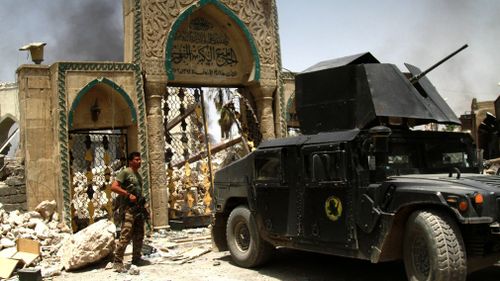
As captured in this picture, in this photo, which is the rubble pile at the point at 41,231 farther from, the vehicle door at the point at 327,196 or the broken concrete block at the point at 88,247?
the vehicle door at the point at 327,196

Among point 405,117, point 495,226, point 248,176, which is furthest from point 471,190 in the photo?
point 248,176

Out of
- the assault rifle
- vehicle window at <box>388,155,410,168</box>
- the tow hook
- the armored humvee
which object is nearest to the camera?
the tow hook

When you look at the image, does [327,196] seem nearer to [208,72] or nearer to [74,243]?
[74,243]

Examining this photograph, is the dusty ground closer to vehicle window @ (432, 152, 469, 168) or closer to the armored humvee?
the armored humvee

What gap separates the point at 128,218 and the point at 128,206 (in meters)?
0.17

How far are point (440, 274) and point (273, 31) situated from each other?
9.31 metres

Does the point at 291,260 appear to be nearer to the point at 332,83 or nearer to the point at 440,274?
the point at 332,83

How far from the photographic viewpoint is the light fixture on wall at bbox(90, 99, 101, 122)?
11617 millimetres

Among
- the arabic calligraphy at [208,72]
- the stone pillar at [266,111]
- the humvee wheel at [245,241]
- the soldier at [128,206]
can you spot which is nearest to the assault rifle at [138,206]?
the soldier at [128,206]

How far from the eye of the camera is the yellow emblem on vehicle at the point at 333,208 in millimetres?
6191

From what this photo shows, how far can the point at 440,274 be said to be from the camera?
16.7ft

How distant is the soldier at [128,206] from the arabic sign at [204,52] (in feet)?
15.6

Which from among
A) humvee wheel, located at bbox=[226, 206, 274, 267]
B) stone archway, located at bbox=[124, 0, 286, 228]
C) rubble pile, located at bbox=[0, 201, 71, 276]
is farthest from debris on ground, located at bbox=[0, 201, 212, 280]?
stone archway, located at bbox=[124, 0, 286, 228]

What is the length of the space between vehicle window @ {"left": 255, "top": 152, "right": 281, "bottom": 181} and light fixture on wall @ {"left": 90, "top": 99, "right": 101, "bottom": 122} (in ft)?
17.2
